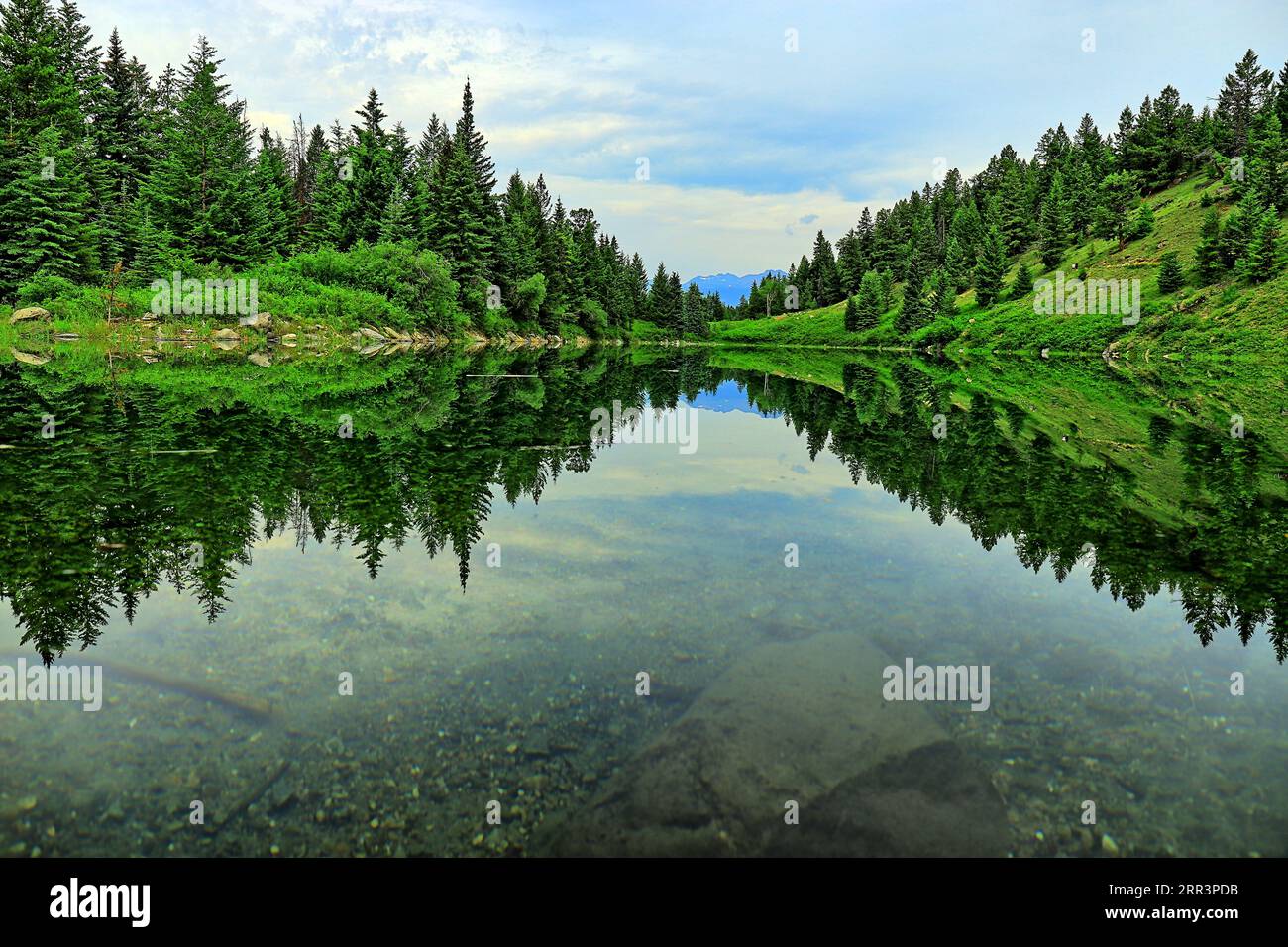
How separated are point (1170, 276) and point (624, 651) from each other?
288 feet

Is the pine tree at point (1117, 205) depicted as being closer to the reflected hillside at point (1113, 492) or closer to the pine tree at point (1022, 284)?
the pine tree at point (1022, 284)

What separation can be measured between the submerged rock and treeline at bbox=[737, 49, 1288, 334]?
78.9 meters

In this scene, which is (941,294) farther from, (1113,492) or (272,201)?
(1113,492)

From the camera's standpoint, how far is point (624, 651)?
7816 mm

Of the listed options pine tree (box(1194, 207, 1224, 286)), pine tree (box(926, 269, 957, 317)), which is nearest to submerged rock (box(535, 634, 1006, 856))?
pine tree (box(1194, 207, 1224, 286))

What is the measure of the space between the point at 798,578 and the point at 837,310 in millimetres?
150647

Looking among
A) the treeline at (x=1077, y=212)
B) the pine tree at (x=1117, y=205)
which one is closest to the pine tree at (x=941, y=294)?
the treeline at (x=1077, y=212)

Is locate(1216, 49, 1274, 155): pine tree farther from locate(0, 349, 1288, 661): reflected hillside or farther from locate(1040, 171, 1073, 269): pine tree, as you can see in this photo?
locate(0, 349, 1288, 661): reflected hillside

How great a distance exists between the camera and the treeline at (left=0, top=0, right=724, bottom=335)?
5191cm

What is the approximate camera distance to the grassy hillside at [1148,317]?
58125 millimetres

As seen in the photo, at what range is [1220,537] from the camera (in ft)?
40.2

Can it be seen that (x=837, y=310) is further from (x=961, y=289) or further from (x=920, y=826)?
(x=920, y=826)

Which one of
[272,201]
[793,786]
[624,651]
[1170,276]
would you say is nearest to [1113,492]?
[624,651]
